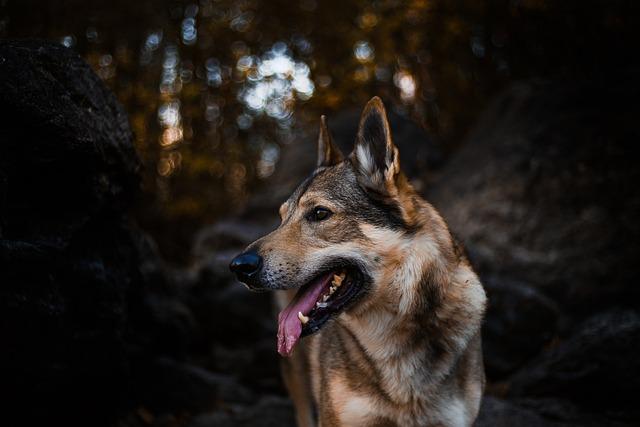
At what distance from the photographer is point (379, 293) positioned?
11.1 ft

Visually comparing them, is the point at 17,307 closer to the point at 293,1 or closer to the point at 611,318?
the point at 611,318

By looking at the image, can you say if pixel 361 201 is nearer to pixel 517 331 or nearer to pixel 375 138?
pixel 375 138

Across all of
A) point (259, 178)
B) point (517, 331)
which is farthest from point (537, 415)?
point (259, 178)

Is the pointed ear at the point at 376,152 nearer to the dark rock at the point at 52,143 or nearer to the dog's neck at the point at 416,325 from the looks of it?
the dog's neck at the point at 416,325

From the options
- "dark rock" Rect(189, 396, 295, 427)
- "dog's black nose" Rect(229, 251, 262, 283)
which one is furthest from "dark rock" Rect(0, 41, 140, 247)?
"dark rock" Rect(189, 396, 295, 427)

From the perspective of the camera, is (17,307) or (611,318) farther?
(611,318)

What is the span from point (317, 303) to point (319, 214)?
61 cm

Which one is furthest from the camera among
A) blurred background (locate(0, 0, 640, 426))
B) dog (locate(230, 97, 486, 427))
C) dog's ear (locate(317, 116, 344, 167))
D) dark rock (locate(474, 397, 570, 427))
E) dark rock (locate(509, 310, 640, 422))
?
dark rock (locate(509, 310, 640, 422))

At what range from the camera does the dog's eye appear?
3568 mm

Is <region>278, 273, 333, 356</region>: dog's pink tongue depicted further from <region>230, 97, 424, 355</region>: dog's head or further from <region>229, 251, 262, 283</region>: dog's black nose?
<region>229, 251, 262, 283</region>: dog's black nose

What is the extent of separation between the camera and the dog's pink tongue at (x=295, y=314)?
3.18 meters

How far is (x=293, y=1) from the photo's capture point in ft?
36.5

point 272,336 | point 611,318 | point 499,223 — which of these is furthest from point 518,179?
point 272,336

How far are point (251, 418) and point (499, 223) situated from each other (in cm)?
370
